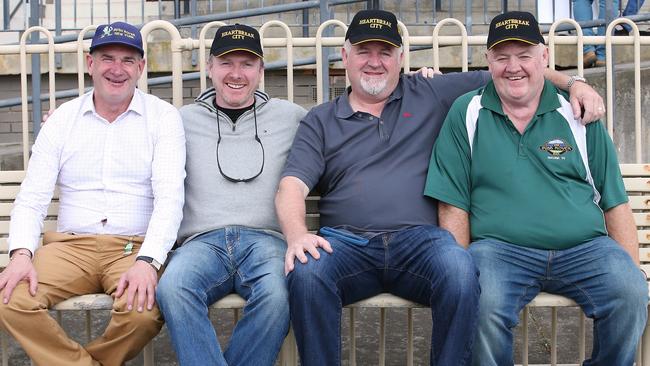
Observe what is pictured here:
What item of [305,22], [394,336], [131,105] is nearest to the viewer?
[131,105]

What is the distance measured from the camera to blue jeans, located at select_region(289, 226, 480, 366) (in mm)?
3359

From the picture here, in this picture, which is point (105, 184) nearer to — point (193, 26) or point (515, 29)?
point (515, 29)

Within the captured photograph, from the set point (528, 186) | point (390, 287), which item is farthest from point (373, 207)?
point (528, 186)

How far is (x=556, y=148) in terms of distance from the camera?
3.79 m

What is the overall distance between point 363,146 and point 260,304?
0.92m

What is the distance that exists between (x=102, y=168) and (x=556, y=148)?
201 cm

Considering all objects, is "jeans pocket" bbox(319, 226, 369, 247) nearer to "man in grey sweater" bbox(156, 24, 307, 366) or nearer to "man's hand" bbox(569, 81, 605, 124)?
"man in grey sweater" bbox(156, 24, 307, 366)

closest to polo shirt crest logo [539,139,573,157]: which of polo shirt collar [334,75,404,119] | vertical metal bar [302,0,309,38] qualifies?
polo shirt collar [334,75,404,119]

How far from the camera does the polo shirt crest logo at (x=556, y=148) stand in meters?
3.78

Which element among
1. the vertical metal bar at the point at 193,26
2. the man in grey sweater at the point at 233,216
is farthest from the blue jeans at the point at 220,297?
the vertical metal bar at the point at 193,26

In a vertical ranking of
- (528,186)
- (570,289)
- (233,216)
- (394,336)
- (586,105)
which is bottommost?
(394,336)

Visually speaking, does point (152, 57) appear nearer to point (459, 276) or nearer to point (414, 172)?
point (414, 172)

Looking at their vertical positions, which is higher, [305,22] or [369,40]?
[305,22]

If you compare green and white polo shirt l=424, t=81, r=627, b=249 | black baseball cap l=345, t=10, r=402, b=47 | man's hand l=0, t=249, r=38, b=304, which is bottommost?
man's hand l=0, t=249, r=38, b=304
